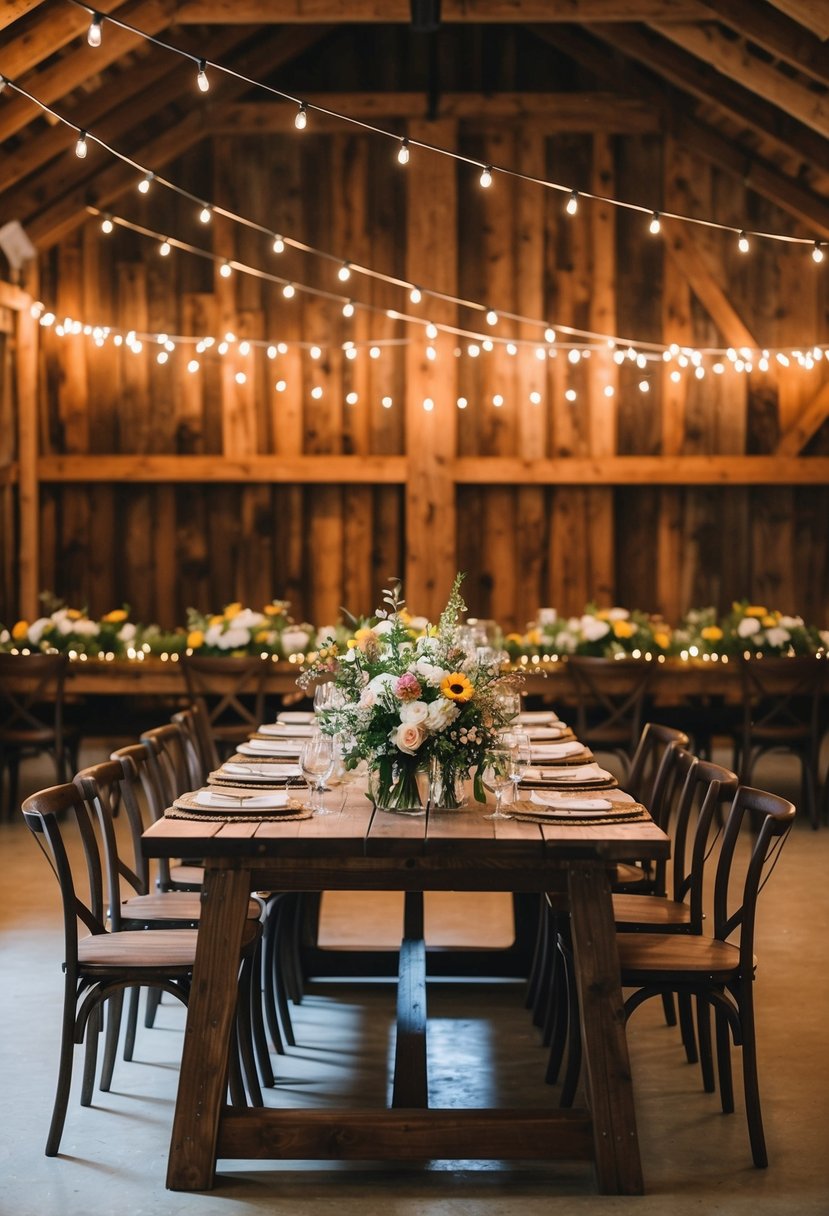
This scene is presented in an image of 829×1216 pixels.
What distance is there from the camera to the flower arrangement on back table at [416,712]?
358cm

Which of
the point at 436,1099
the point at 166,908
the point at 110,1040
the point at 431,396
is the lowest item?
the point at 436,1099

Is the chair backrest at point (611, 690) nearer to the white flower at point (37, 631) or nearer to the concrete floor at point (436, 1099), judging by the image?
the concrete floor at point (436, 1099)

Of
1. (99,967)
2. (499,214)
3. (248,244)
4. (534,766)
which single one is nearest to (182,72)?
(248,244)

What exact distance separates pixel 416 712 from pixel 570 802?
52cm

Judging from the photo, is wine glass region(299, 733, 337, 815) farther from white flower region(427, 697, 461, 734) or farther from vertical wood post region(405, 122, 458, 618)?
vertical wood post region(405, 122, 458, 618)

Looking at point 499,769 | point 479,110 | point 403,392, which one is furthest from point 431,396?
point 499,769

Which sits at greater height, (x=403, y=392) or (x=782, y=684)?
(x=403, y=392)

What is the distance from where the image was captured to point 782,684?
304 inches

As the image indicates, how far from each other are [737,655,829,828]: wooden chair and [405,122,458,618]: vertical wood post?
11.3ft

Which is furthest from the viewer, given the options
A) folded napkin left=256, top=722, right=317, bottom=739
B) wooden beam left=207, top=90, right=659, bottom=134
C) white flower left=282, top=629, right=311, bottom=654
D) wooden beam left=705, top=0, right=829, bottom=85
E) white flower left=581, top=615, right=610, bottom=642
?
wooden beam left=207, top=90, right=659, bottom=134

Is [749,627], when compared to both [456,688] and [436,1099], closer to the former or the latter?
[436,1099]

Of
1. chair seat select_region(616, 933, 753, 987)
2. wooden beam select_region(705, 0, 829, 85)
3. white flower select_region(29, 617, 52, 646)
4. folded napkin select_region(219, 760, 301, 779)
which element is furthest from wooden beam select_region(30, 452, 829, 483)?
chair seat select_region(616, 933, 753, 987)

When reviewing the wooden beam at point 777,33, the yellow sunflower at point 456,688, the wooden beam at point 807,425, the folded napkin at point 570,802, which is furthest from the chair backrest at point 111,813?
the wooden beam at point 807,425

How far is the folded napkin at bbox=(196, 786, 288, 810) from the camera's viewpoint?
3.71 meters
